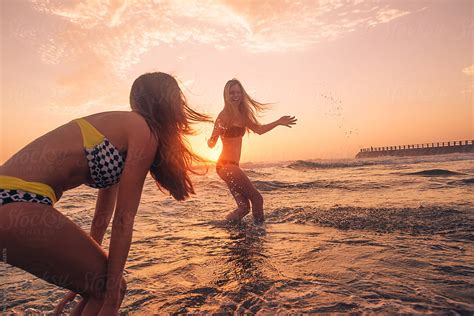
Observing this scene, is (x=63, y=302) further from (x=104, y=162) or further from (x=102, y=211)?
(x=104, y=162)

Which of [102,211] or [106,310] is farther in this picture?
[102,211]

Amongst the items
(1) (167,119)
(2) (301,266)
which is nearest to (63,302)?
(1) (167,119)

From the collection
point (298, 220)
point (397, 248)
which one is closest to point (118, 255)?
point (397, 248)

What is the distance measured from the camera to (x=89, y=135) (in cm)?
196

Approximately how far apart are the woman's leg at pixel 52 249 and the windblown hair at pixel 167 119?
2.23ft

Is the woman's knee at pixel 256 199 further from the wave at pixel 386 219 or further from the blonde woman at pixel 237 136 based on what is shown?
the wave at pixel 386 219

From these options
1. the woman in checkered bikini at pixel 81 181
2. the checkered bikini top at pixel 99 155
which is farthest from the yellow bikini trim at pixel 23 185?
the checkered bikini top at pixel 99 155

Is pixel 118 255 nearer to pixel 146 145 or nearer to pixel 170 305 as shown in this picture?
pixel 146 145

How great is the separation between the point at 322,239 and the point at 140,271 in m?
2.57

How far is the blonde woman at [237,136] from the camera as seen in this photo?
19.6ft

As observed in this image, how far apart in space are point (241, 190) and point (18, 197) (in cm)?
446

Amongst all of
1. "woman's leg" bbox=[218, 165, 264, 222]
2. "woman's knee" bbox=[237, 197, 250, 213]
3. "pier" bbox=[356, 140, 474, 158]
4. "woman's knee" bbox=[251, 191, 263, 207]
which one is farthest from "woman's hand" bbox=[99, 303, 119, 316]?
"pier" bbox=[356, 140, 474, 158]

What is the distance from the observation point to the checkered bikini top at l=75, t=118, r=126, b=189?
194 cm

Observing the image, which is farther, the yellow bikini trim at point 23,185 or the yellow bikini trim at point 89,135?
the yellow bikini trim at point 89,135
